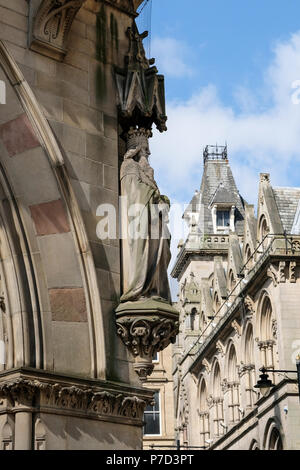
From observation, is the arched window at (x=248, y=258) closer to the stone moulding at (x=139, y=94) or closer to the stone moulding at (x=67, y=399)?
the stone moulding at (x=139, y=94)

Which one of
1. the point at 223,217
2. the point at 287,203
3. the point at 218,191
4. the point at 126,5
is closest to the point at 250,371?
the point at 287,203

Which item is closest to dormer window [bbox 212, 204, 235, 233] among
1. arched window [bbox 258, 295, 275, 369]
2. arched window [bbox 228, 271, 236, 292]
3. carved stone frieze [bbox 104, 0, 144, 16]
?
arched window [bbox 228, 271, 236, 292]

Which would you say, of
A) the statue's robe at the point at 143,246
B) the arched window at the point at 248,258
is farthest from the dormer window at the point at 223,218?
the statue's robe at the point at 143,246

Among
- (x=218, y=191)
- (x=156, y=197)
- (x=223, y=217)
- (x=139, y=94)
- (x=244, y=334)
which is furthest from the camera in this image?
(x=218, y=191)

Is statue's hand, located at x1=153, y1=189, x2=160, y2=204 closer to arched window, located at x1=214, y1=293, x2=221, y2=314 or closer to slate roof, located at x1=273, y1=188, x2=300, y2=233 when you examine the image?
slate roof, located at x1=273, y1=188, x2=300, y2=233

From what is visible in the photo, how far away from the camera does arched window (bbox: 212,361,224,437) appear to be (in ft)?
183

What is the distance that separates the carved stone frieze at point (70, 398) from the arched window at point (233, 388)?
4212cm

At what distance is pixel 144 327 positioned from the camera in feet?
32.7

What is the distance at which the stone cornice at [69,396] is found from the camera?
8.98m

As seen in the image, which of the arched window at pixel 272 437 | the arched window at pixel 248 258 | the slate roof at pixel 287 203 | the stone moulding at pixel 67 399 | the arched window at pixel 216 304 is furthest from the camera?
the arched window at pixel 216 304

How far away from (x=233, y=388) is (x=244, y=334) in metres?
4.94

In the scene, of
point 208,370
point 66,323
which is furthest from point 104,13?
point 208,370

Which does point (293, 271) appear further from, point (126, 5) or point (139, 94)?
point (139, 94)
